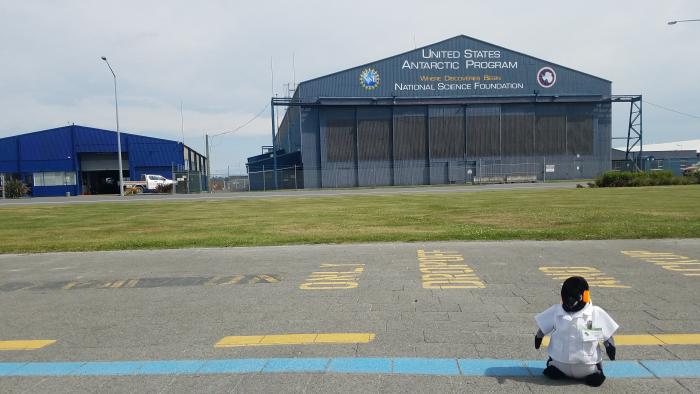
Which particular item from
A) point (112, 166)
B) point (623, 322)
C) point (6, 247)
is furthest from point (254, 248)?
point (112, 166)

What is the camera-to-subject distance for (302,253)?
10102 millimetres

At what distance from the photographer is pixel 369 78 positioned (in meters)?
51.1

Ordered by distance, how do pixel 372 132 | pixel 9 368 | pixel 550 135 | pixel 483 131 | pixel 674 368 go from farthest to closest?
1. pixel 550 135
2. pixel 483 131
3. pixel 372 132
4. pixel 9 368
5. pixel 674 368

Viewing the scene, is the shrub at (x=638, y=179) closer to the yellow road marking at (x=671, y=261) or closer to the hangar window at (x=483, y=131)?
the hangar window at (x=483, y=131)

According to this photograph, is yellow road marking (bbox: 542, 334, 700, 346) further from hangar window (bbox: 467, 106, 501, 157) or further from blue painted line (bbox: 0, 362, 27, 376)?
hangar window (bbox: 467, 106, 501, 157)

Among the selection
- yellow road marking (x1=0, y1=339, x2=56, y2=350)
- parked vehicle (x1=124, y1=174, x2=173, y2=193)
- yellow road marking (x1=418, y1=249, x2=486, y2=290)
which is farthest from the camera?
parked vehicle (x1=124, y1=174, x2=173, y2=193)

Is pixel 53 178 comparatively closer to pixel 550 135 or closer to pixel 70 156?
pixel 70 156

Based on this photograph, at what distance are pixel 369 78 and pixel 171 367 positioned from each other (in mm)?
48973

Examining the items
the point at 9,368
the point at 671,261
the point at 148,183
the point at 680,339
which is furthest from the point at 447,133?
the point at 9,368

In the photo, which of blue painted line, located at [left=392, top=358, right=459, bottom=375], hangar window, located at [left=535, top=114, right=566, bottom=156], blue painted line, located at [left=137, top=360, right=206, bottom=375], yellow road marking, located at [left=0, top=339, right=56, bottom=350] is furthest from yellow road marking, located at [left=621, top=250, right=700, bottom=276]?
hangar window, located at [left=535, top=114, right=566, bottom=156]

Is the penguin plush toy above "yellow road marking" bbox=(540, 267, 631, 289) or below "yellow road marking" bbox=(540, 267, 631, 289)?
above

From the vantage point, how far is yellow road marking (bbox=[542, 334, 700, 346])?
4465 mm

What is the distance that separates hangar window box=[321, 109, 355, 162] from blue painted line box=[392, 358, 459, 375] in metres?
47.3

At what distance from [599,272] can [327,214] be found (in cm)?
1218
